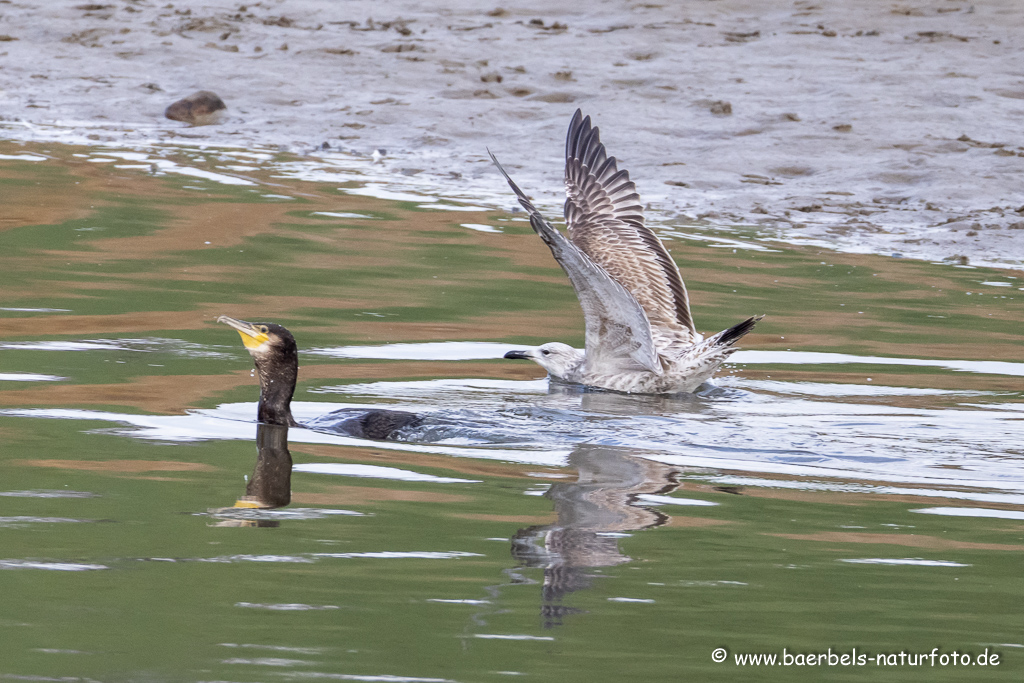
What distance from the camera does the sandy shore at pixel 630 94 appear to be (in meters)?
14.0

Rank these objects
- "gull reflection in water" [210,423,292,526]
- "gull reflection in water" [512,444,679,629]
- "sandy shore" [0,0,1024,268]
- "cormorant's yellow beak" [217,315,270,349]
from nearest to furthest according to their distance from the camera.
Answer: "gull reflection in water" [512,444,679,629] < "gull reflection in water" [210,423,292,526] < "cormorant's yellow beak" [217,315,270,349] < "sandy shore" [0,0,1024,268]

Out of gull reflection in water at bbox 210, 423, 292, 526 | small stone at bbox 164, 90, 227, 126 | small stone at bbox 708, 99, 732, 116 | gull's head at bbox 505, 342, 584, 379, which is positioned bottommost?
gull's head at bbox 505, 342, 584, 379

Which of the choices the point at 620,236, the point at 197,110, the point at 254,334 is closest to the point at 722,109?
the point at 197,110

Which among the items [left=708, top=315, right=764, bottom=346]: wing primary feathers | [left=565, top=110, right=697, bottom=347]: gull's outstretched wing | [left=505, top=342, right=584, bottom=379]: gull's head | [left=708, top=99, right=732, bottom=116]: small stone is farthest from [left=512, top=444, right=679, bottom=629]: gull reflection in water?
[left=708, top=99, right=732, bottom=116]: small stone

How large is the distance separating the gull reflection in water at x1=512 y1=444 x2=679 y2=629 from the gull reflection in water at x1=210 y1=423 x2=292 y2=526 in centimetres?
91

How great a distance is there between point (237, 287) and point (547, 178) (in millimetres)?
5593

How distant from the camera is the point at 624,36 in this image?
19.5 m

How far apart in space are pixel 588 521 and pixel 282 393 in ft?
6.70

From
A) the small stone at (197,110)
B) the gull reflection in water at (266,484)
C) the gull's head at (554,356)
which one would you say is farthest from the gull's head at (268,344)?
the small stone at (197,110)

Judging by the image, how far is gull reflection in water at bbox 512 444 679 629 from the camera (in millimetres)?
4684

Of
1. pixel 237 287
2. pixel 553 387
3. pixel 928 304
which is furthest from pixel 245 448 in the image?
pixel 928 304

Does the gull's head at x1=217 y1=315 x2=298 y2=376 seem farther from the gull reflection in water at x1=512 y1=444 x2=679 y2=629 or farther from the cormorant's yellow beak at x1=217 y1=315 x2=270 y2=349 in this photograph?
the gull reflection in water at x1=512 y1=444 x2=679 y2=629

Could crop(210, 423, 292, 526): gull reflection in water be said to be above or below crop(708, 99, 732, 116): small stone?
below

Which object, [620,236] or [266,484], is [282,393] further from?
[620,236]
